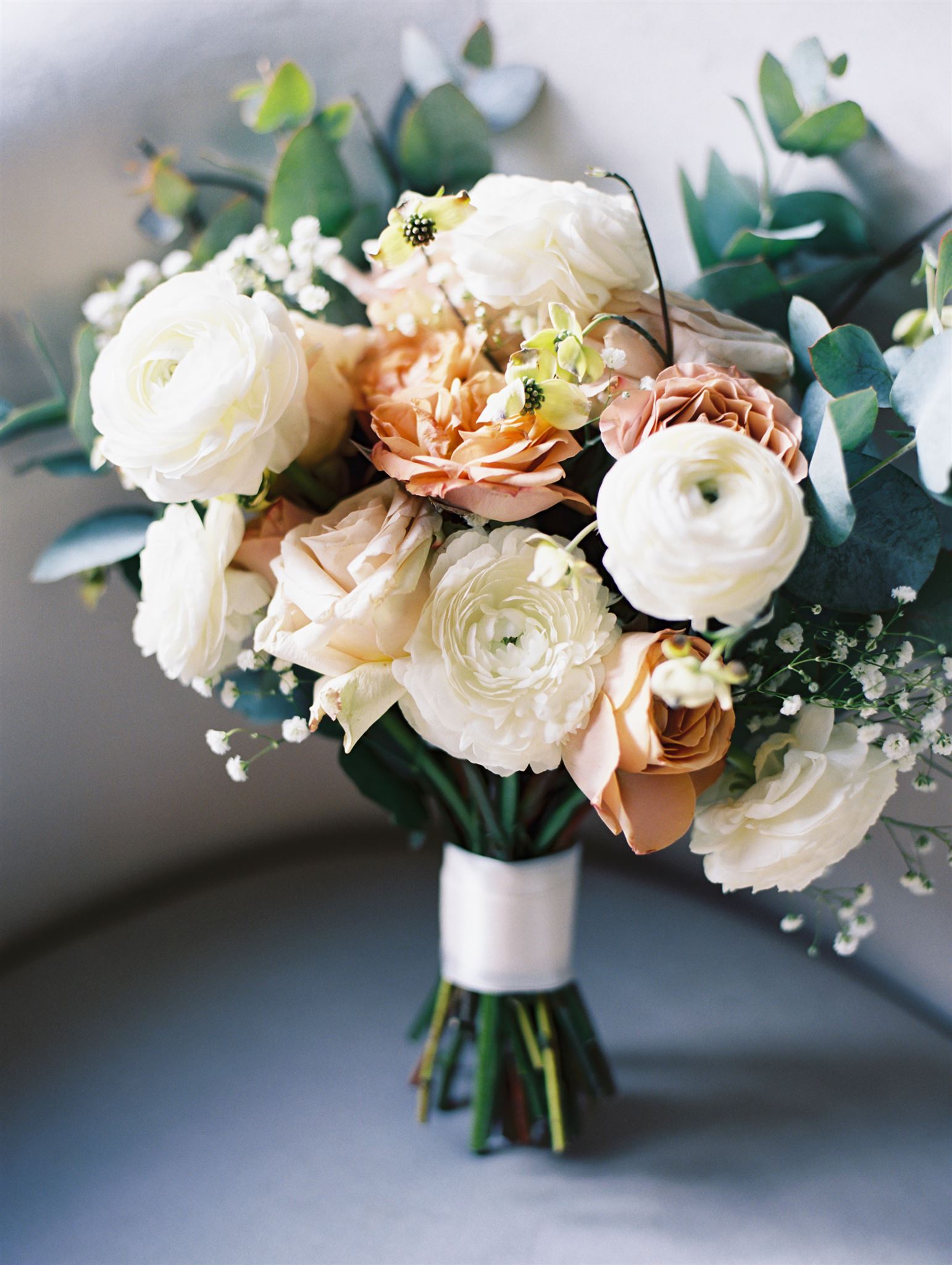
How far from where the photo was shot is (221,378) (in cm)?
57

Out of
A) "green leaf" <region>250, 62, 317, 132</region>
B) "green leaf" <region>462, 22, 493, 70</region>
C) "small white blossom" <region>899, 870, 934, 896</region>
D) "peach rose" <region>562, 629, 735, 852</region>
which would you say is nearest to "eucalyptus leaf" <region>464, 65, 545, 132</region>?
"green leaf" <region>462, 22, 493, 70</region>

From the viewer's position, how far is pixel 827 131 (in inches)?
29.3

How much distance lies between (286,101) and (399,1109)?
782 millimetres

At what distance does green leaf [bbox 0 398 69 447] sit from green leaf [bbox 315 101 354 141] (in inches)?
11.8

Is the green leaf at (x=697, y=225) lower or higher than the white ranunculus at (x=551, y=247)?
lower

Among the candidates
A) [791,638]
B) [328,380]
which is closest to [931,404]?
[791,638]

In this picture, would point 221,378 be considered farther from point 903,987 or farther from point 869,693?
point 903,987

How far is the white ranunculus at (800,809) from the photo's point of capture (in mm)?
614

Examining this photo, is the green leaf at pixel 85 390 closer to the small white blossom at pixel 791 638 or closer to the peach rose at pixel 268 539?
the peach rose at pixel 268 539

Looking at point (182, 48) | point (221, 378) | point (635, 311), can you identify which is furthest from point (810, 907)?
point (182, 48)

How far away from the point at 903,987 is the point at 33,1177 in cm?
70

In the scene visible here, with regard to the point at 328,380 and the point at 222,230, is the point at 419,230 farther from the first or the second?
the point at 222,230

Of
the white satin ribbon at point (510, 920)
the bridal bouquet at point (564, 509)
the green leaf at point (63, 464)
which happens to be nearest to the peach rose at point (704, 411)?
the bridal bouquet at point (564, 509)

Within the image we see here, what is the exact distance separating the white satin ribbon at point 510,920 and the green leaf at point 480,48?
0.63 m
